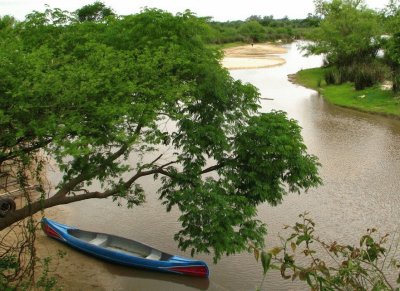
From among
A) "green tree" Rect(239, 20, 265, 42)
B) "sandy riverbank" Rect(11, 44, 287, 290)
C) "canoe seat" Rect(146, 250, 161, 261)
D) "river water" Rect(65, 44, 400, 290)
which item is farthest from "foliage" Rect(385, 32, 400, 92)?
"green tree" Rect(239, 20, 265, 42)

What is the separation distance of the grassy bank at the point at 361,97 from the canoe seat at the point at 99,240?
2145 cm

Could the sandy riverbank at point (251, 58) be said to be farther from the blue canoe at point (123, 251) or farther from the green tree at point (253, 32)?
the blue canoe at point (123, 251)

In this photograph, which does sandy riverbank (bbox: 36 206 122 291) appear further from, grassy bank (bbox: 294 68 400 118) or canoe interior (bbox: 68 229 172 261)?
grassy bank (bbox: 294 68 400 118)

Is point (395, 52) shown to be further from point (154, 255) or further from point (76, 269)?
point (76, 269)

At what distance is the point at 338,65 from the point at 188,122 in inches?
1395

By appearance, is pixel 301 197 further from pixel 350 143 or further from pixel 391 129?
pixel 391 129

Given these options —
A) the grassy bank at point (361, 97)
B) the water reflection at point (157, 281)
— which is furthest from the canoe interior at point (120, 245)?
the grassy bank at point (361, 97)

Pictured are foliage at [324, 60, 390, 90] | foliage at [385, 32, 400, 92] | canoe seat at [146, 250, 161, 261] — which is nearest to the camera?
Answer: canoe seat at [146, 250, 161, 261]

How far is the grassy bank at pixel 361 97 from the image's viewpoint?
3012 centimetres

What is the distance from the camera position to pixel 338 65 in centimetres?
4269

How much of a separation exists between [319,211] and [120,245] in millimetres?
6734

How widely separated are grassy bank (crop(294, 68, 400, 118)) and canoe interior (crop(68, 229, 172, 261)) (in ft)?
69.5

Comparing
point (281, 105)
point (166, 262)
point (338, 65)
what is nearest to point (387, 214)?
point (166, 262)

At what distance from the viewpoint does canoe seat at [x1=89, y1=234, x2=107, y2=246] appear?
1296cm
